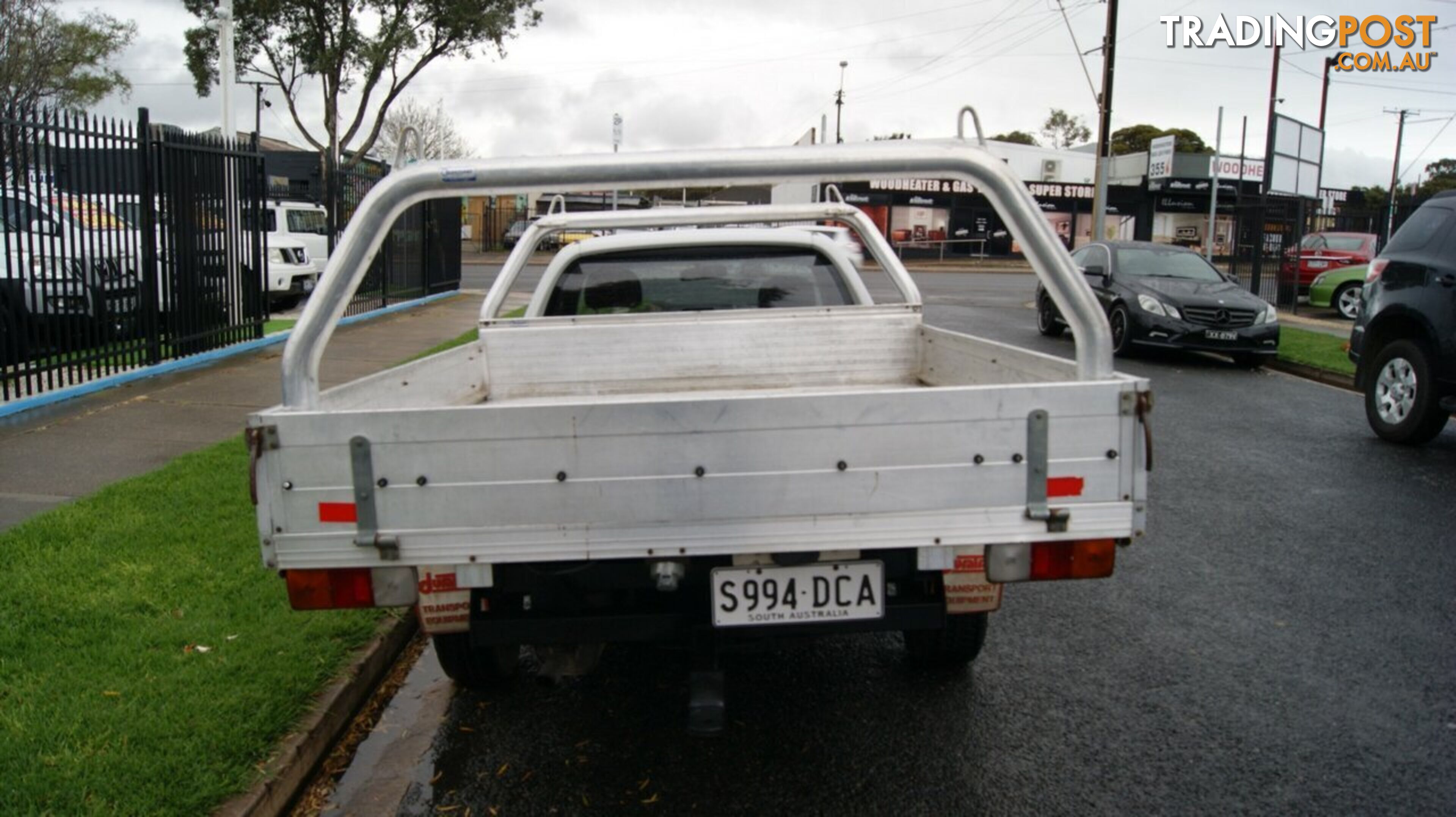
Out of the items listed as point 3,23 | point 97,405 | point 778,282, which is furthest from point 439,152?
point 778,282

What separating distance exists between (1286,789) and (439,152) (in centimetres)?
5221

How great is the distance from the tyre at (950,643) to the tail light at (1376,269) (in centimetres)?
622

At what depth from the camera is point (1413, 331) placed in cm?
823

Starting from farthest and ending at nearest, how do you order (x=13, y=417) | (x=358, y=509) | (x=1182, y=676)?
1. (x=13, y=417)
2. (x=1182, y=676)
3. (x=358, y=509)

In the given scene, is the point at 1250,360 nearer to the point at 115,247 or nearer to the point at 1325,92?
the point at 115,247

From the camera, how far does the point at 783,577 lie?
293 cm

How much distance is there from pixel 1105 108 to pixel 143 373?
2029 centimetres

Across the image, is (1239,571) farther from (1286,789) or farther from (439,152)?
(439,152)

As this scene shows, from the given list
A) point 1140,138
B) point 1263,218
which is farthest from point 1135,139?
point 1263,218

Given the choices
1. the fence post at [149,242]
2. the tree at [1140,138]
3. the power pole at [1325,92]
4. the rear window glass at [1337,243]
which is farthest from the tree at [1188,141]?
the fence post at [149,242]

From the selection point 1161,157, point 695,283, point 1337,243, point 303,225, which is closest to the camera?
point 695,283

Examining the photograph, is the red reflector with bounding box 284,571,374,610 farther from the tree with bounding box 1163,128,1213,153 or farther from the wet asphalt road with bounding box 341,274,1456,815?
the tree with bounding box 1163,128,1213,153

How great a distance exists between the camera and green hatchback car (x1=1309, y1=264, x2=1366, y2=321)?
20.5 meters

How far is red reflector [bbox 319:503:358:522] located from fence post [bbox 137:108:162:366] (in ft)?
28.5
